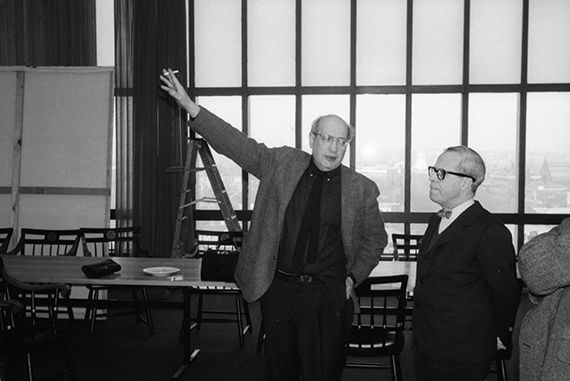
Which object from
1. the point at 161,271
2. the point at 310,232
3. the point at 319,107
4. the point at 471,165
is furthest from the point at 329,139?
the point at 319,107

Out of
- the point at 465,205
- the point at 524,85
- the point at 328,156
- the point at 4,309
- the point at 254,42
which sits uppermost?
the point at 254,42

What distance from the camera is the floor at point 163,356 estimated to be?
412 centimetres

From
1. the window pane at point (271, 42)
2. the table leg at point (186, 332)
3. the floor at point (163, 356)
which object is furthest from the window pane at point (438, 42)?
the table leg at point (186, 332)

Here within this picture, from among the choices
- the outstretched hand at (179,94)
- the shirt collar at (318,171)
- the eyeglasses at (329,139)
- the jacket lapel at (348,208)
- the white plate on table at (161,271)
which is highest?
the outstretched hand at (179,94)

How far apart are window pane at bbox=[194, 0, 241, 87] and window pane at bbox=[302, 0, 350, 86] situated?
88cm

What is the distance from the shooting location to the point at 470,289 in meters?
2.22

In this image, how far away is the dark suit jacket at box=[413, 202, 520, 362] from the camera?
7.12ft

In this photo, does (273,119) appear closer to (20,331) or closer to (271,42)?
(271,42)

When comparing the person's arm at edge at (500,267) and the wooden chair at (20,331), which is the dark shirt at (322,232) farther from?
the wooden chair at (20,331)

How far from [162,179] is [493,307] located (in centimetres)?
544

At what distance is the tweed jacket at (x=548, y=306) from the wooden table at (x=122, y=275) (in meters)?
2.13

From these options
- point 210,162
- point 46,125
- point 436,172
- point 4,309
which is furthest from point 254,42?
point 436,172

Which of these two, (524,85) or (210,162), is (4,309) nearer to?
(210,162)

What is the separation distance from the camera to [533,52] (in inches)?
270
